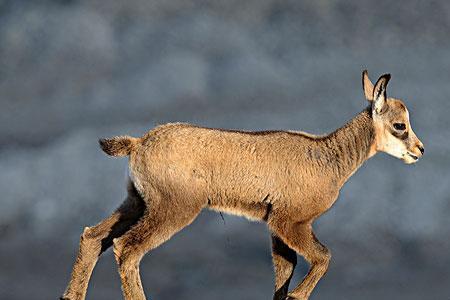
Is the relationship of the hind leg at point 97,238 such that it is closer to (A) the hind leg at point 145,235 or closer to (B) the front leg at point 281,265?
(A) the hind leg at point 145,235

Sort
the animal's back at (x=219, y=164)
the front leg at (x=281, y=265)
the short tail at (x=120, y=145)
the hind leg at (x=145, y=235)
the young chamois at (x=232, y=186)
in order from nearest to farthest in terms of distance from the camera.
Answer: the hind leg at (x=145, y=235) → the young chamois at (x=232, y=186) → the animal's back at (x=219, y=164) → the short tail at (x=120, y=145) → the front leg at (x=281, y=265)

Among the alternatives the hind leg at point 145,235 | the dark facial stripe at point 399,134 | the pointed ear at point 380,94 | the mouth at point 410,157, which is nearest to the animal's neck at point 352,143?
the pointed ear at point 380,94

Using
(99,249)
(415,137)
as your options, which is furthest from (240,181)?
(415,137)

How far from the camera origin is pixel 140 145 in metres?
14.7

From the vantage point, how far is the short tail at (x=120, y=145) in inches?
584

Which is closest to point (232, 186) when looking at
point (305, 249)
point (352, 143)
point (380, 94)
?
point (305, 249)

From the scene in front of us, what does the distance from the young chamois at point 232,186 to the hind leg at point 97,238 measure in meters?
0.02

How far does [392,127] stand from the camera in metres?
16.7

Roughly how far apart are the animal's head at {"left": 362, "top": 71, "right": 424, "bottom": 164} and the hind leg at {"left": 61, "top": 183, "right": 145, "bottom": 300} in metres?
5.46

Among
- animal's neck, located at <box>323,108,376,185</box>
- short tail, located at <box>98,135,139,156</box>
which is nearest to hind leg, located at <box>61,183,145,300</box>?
short tail, located at <box>98,135,139,156</box>

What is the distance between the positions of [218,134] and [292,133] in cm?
193

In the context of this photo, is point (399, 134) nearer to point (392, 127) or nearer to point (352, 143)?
point (392, 127)

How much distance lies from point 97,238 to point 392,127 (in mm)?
Result: 6640

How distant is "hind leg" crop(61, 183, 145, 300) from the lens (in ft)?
48.7
